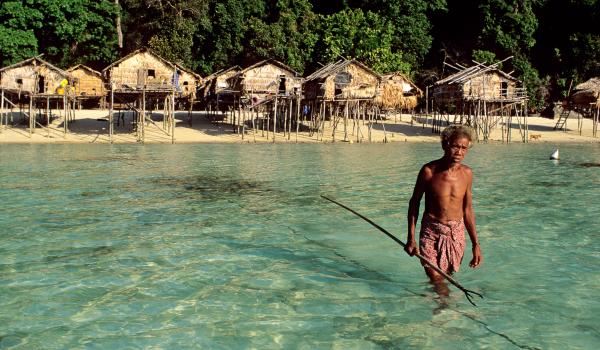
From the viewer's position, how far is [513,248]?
334 inches

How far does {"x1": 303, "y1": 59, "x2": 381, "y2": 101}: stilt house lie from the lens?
3250cm

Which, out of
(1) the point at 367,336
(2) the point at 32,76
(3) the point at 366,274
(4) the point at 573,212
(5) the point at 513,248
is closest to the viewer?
(1) the point at 367,336

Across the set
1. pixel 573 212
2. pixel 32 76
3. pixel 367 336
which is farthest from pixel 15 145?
pixel 367 336

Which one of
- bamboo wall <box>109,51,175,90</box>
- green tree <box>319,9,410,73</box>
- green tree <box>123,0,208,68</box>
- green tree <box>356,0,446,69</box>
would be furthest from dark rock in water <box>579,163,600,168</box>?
green tree <box>123,0,208,68</box>

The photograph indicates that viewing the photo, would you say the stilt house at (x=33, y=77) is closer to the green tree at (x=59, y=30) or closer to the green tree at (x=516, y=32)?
the green tree at (x=59, y=30)

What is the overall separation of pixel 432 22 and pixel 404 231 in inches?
1616

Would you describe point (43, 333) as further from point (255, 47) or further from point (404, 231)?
point (255, 47)

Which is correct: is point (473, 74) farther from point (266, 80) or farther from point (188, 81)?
point (188, 81)

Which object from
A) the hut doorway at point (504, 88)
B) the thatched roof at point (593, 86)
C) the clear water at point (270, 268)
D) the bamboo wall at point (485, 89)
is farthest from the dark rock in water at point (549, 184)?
the thatched roof at point (593, 86)

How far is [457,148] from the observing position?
5.29 m

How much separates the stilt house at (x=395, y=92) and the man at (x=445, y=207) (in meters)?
28.9

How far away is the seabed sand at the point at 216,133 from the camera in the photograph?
29812mm

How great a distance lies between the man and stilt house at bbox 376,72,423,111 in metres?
28.9

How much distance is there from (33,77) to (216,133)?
32.6 ft
